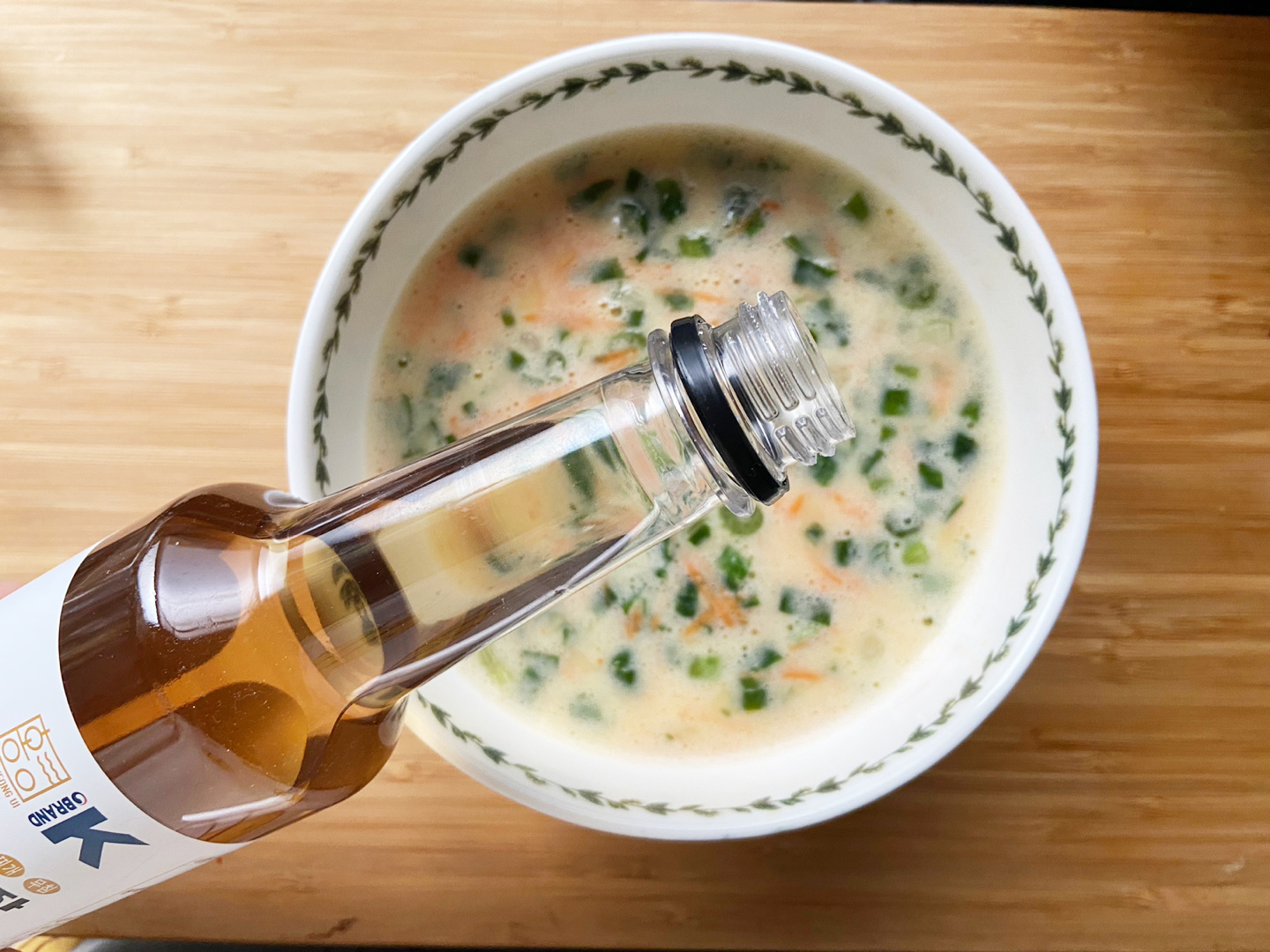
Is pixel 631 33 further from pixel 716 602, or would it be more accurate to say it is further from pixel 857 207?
pixel 716 602

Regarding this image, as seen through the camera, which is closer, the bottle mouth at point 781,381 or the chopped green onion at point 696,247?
the bottle mouth at point 781,381

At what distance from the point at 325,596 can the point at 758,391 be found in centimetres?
33

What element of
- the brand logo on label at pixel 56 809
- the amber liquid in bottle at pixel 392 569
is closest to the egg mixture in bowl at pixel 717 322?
the amber liquid in bottle at pixel 392 569

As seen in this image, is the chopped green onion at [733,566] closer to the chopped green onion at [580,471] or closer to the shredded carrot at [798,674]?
the shredded carrot at [798,674]

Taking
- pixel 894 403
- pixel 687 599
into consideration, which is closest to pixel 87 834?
pixel 687 599

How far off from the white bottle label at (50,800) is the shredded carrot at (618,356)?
49 cm

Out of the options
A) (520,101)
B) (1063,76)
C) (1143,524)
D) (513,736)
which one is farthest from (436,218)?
(1143,524)

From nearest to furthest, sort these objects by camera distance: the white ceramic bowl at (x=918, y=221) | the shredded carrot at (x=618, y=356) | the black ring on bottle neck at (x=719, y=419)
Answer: the black ring on bottle neck at (x=719, y=419)
the white ceramic bowl at (x=918, y=221)
the shredded carrot at (x=618, y=356)

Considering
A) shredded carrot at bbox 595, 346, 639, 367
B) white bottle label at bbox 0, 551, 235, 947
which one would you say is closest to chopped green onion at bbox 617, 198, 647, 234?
shredded carrot at bbox 595, 346, 639, 367

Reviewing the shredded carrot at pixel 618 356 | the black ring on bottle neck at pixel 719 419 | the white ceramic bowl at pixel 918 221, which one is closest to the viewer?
the black ring on bottle neck at pixel 719 419

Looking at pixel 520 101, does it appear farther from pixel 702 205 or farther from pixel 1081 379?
pixel 1081 379

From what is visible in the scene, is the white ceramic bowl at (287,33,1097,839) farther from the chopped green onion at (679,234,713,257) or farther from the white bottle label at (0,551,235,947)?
A: the white bottle label at (0,551,235,947)

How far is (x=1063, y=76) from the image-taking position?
1005 mm

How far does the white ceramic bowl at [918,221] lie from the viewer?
2.71ft
